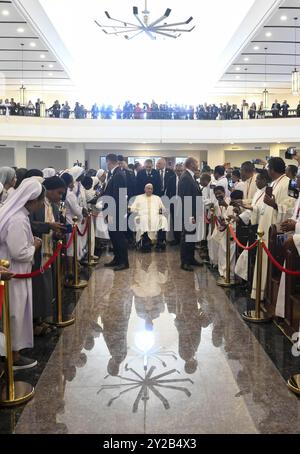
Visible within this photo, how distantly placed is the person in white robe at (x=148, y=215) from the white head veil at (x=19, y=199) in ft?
20.7

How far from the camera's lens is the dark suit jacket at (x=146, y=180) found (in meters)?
10.6

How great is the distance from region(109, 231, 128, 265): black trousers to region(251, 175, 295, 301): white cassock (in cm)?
276

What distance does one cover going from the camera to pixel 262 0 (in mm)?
13328

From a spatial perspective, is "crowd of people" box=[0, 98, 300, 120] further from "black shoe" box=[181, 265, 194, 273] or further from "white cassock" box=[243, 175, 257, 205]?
"white cassock" box=[243, 175, 257, 205]

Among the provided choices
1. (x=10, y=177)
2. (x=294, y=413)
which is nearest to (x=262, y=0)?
(x=10, y=177)

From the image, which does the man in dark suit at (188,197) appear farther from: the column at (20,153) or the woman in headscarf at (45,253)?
the column at (20,153)

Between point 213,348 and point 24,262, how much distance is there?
2.03m

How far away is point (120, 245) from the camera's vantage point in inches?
324

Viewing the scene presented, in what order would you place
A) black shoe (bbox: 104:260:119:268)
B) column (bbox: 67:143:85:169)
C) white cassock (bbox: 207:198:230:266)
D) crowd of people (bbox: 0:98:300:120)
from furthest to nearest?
column (bbox: 67:143:85:169), crowd of people (bbox: 0:98:300:120), black shoe (bbox: 104:260:119:268), white cassock (bbox: 207:198:230:266)

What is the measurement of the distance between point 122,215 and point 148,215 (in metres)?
1.23

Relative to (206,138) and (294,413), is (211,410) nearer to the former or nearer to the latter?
(294,413)

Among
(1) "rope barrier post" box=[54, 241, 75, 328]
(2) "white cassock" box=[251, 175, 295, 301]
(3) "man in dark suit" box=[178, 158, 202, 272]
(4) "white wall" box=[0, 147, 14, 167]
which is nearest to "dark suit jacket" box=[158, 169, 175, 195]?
(3) "man in dark suit" box=[178, 158, 202, 272]

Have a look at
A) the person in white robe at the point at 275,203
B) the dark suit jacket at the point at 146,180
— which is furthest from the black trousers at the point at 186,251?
the dark suit jacket at the point at 146,180

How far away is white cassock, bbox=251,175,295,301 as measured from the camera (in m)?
5.53
